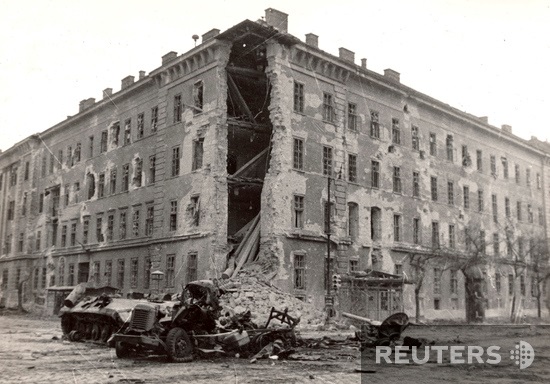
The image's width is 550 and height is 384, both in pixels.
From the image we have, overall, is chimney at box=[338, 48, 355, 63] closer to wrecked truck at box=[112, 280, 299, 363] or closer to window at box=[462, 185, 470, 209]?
window at box=[462, 185, 470, 209]

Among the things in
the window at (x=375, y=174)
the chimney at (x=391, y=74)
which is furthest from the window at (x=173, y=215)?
the chimney at (x=391, y=74)

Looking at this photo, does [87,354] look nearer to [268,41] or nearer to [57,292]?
[268,41]

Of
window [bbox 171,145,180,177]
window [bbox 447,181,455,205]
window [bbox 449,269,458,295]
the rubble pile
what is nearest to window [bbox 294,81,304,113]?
window [bbox 171,145,180,177]

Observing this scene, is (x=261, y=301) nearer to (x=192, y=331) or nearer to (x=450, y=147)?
(x=192, y=331)

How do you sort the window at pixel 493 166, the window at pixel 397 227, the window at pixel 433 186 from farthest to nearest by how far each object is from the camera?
1. the window at pixel 493 166
2. the window at pixel 433 186
3. the window at pixel 397 227

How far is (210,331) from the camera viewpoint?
16453mm

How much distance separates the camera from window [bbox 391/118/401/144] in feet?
122

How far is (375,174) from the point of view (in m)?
35.4

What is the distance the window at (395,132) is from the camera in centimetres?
3706

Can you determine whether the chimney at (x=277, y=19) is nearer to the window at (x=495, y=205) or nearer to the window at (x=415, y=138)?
the window at (x=415, y=138)

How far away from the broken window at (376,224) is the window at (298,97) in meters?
7.93

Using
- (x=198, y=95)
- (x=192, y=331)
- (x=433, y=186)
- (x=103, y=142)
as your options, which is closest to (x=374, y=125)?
(x=433, y=186)

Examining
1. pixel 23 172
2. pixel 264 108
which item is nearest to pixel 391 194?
pixel 264 108

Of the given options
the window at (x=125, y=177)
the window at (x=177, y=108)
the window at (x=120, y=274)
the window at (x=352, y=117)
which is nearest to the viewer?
the window at (x=177, y=108)
